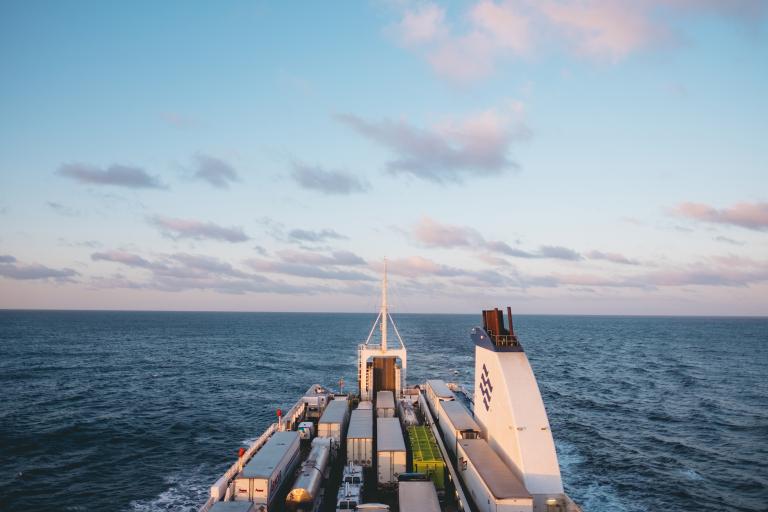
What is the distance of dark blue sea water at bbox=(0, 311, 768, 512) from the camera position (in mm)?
37125

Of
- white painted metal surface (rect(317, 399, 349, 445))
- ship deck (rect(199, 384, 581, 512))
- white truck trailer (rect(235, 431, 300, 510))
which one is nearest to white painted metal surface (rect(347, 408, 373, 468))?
ship deck (rect(199, 384, 581, 512))

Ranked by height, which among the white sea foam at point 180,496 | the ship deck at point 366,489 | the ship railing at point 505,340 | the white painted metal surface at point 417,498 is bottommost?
the white sea foam at point 180,496

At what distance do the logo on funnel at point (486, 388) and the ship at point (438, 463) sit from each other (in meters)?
0.06

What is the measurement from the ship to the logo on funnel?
0.20 ft

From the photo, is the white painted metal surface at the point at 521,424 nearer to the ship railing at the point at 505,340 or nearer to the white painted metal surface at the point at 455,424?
the ship railing at the point at 505,340

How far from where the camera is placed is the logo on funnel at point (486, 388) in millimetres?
26916

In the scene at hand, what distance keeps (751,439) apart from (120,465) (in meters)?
65.1

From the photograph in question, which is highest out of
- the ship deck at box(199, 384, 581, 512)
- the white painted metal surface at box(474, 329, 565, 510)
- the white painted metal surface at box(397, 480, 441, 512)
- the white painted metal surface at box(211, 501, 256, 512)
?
the white painted metal surface at box(474, 329, 565, 510)

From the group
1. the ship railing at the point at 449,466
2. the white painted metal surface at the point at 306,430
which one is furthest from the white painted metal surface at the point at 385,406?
the white painted metal surface at the point at 306,430

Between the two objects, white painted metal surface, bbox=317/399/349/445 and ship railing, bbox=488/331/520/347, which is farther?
white painted metal surface, bbox=317/399/349/445

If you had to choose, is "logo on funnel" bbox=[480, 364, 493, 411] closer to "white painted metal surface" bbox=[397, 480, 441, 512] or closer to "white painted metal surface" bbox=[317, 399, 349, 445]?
"white painted metal surface" bbox=[397, 480, 441, 512]

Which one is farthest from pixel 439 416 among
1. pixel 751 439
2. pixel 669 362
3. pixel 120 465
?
pixel 669 362

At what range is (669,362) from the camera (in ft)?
363

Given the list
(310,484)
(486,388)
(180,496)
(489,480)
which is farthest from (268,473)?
(180,496)
